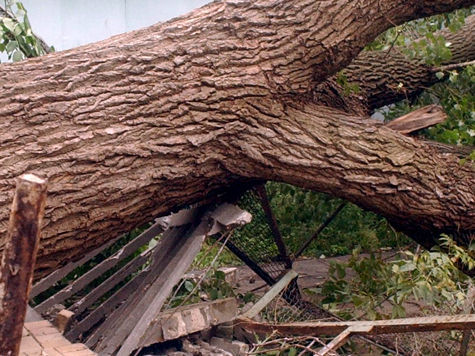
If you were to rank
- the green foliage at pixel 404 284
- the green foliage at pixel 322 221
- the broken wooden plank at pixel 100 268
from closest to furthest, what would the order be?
the green foliage at pixel 404 284 < the broken wooden plank at pixel 100 268 < the green foliage at pixel 322 221

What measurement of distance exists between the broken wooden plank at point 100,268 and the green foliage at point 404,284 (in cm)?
113

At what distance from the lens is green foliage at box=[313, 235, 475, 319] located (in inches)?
114

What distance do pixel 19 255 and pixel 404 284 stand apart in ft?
7.07

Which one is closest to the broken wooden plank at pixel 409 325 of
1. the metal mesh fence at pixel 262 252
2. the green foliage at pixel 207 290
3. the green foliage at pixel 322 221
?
the metal mesh fence at pixel 262 252

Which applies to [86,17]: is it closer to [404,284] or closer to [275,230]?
[275,230]

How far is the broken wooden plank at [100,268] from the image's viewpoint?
3.59 meters

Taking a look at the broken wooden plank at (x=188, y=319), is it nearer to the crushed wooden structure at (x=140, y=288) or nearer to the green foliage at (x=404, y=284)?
the crushed wooden structure at (x=140, y=288)

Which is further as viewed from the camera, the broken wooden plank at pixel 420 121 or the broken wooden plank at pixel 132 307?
the broken wooden plank at pixel 420 121

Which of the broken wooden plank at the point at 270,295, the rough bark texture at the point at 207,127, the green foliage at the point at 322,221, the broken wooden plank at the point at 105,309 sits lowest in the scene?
the green foliage at the point at 322,221

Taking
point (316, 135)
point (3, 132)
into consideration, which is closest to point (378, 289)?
point (316, 135)

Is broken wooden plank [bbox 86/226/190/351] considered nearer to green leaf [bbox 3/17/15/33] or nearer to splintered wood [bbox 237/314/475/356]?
splintered wood [bbox 237/314/475/356]

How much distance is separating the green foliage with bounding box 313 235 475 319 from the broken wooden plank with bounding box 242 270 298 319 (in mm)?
329

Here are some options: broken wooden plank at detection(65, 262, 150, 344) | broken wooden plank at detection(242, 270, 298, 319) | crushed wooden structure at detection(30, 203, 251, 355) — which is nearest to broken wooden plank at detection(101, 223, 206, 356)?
crushed wooden structure at detection(30, 203, 251, 355)

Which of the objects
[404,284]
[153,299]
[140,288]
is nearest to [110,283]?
[140,288]
